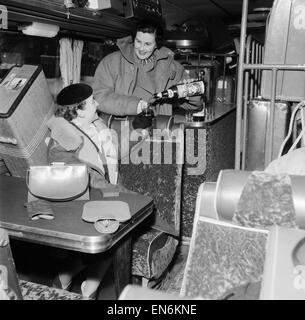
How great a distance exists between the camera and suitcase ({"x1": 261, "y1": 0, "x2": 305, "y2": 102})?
250 cm

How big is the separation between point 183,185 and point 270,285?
6.98 feet

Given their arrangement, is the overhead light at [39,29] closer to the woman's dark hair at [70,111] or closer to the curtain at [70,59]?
the curtain at [70,59]

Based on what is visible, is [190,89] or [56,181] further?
[190,89]

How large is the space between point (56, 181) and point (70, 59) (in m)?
1.65

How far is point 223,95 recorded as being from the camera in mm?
5441

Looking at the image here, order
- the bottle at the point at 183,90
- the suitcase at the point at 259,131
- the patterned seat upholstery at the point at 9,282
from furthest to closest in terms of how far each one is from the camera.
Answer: the bottle at the point at 183,90, the suitcase at the point at 259,131, the patterned seat upholstery at the point at 9,282

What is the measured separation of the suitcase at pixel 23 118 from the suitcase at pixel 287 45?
1547 mm

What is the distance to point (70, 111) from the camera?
2662mm

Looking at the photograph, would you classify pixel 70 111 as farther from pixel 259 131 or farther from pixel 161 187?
pixel 259 131

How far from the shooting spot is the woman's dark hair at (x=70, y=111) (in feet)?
8.70

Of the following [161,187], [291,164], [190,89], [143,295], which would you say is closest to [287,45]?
[190,89]

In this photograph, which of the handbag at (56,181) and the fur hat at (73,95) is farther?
the fur hat at (73,95)

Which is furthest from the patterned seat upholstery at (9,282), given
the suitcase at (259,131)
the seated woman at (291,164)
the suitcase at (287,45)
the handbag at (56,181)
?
the suitcase at (287,45)

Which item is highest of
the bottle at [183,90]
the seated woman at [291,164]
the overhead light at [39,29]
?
the overhead light at [39,29]
